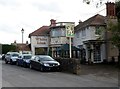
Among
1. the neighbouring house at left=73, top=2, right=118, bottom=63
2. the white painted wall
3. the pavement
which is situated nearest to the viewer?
the pavement

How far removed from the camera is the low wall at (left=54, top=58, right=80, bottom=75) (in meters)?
28.0

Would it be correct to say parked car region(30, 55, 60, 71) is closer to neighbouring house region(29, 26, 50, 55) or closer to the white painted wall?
the white painted wall

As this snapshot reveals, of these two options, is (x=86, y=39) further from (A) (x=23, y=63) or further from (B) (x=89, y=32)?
(A) (x=23, y=63)

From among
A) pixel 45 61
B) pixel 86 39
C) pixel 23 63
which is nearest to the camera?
pixel 45 61

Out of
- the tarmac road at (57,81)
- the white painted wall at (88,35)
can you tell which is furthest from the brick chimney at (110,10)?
the tarmac road at (57,81)

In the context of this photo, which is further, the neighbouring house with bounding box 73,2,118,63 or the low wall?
the neighbouring house with bounding box 73,2,118,63

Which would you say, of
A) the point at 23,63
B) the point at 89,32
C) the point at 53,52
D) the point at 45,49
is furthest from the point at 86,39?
the point at 45,49

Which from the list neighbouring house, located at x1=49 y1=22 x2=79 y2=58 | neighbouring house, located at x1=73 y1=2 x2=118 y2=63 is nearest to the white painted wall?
neighbouring house, located at x1=73 y1=2 x2=118 y2=63

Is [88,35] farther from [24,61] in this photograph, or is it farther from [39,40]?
[39,40]

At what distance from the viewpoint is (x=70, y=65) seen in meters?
29.7

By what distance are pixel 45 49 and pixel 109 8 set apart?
24222mm

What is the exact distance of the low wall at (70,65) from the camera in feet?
92.0

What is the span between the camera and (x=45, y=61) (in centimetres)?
3169

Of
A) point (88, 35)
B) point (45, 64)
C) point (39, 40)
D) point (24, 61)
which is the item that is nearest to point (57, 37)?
point (39, 40)
